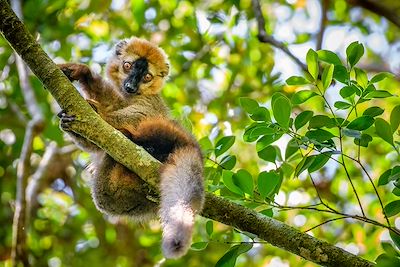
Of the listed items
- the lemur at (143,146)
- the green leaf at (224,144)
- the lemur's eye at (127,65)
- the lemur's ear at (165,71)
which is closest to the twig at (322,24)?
the lemur's ear at (165,71)

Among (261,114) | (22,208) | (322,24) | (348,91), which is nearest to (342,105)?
(348,91)

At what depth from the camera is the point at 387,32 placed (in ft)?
29.9

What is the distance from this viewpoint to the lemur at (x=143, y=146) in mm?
3721

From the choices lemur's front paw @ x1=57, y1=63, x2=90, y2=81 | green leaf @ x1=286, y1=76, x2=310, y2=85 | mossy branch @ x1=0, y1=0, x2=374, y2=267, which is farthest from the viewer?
lemur's front paw @ x1=57, y1=63, x2=90, y2=81

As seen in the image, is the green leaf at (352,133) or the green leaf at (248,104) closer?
the green leaf at (352,133)

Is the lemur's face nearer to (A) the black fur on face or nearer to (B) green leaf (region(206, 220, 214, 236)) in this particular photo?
(A) the black fur on face

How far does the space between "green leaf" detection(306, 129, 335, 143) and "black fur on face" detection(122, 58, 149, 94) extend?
2.34m

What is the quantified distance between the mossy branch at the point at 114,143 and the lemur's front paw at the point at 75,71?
1020 millimetres

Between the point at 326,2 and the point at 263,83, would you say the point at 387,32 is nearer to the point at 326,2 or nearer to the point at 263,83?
the point at 326,2

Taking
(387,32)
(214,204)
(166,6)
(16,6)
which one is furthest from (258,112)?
(387,32)

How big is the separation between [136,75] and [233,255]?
250 cm

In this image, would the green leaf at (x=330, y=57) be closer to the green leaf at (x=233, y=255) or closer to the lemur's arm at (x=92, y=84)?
the green leaf at (x=233, y=255)

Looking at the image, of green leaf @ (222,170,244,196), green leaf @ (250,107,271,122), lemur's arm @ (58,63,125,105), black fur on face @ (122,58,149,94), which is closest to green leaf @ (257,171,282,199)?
green leaf @ (222,170,244,196)

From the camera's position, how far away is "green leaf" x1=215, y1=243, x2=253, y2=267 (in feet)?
13.1
